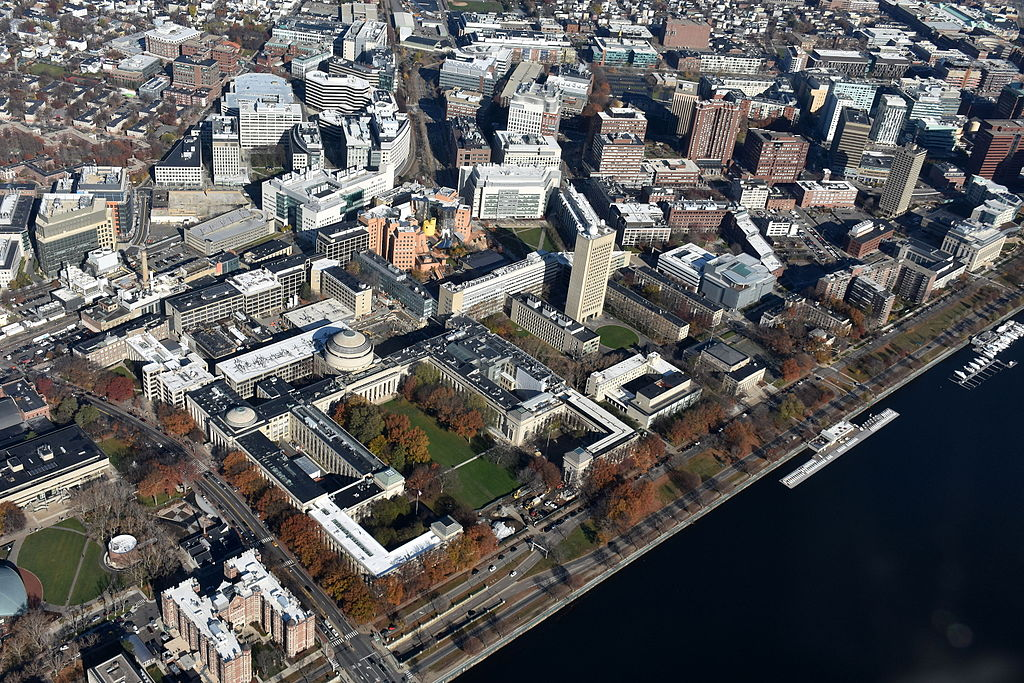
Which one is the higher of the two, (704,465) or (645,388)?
(645,388)

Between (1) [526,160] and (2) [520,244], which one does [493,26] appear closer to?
(1) [526,160]

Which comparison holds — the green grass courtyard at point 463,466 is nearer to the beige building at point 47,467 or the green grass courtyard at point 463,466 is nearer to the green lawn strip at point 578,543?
the green lawn strip at point 578,543

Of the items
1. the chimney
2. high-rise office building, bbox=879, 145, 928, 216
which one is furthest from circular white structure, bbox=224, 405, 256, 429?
high-rise office building, bbox=879, 145, 928, 216

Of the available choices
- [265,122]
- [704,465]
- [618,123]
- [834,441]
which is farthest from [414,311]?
[618,123]

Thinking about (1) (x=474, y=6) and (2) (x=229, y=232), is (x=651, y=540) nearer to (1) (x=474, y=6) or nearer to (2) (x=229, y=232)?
(2) (x=229, y=232)

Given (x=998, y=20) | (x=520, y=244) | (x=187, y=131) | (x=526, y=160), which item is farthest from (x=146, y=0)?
(x=998, y=20)

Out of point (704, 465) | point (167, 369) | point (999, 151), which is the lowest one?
point (704, 465)
